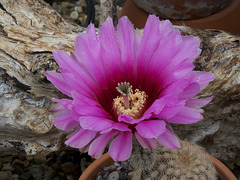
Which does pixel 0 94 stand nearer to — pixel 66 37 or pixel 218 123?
pixel 66 37

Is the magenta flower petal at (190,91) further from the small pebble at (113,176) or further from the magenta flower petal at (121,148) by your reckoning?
the small pebble at (113,176)

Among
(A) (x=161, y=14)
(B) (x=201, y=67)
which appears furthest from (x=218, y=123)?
(A) (x=161, y=14)

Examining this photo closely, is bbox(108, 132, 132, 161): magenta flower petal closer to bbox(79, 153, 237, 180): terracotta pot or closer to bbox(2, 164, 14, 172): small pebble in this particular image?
bbox(79, 153, 237, 180): terracotta pot

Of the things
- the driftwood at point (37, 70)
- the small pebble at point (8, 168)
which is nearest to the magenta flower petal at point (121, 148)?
the driftwood at point (37, 70)

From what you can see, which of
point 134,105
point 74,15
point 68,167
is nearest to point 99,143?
point 134,105

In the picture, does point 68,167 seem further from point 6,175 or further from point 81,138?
point 81,138
